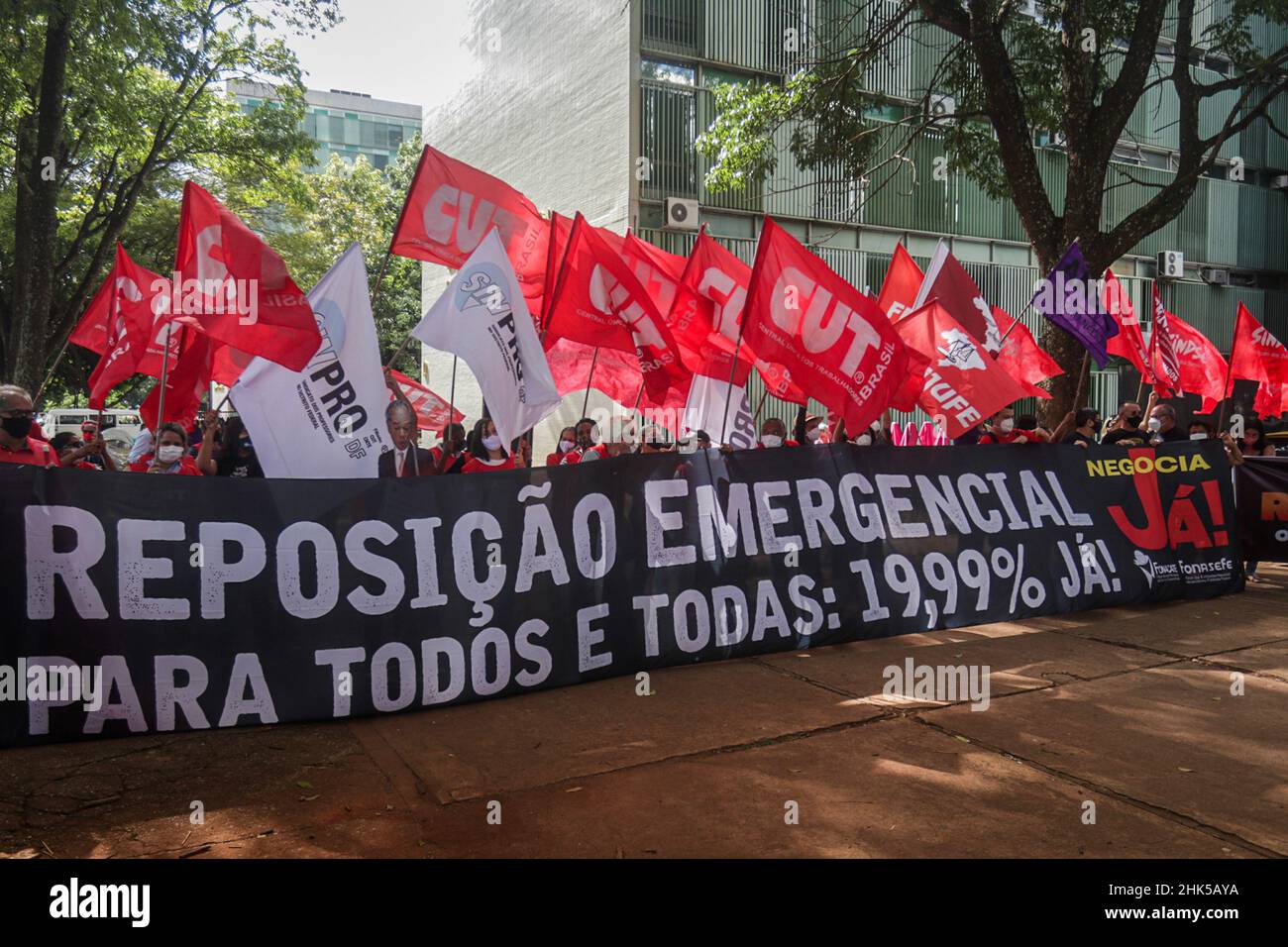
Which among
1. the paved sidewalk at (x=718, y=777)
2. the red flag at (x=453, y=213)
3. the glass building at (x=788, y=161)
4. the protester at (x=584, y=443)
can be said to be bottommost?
the paved sidewalk at (x=718, y=777)

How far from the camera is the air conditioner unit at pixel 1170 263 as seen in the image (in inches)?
989

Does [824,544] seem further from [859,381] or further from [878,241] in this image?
[878,241]

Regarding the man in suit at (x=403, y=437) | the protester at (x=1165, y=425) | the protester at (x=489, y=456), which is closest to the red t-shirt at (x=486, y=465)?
the protester at (x=489, y=456)

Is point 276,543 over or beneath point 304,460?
beneath

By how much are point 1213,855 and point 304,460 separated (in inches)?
214

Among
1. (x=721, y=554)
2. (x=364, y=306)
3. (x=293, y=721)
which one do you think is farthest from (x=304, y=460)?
(x=721, y=554)

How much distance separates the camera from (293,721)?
212 inches

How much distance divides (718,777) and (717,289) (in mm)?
5281

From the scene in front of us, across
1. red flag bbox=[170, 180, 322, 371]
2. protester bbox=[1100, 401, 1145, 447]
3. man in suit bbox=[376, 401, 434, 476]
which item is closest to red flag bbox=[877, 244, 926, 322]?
protester bbox=[1100, 401, 1145, 447]

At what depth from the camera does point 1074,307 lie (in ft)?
32.0

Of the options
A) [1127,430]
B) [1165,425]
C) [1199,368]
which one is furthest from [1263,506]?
[1199,368]

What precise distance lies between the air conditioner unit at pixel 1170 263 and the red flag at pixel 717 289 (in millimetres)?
20540

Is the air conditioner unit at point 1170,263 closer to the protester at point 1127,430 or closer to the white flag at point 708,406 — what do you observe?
the protester at point 1127,430

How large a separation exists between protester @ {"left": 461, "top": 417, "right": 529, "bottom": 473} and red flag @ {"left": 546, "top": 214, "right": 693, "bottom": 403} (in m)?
0.88
